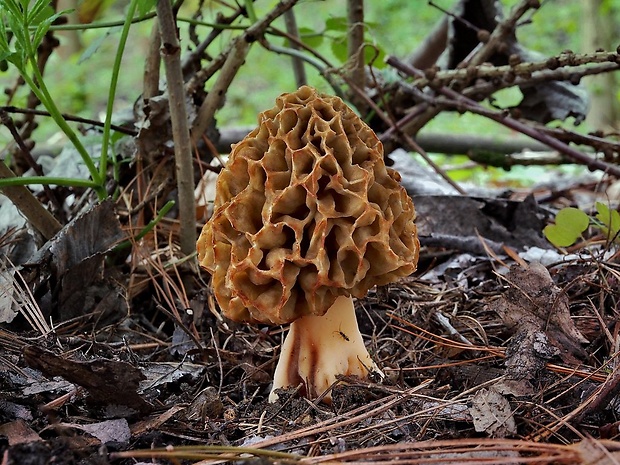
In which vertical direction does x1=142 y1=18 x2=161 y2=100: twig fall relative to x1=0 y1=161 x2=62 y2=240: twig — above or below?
above

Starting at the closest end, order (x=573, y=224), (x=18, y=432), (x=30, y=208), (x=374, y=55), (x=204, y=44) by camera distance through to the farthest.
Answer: (x=18, y=432) < (x=30, y=208) < (x=573, y=224) < (x=204, y=44) < (x=374, y=55)

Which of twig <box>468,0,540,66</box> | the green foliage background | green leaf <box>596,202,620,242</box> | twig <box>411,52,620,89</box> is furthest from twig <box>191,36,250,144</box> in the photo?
the green foliage background

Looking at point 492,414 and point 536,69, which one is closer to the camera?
A: point 492,414

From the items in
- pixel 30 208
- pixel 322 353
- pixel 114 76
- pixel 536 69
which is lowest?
pixel 322 353

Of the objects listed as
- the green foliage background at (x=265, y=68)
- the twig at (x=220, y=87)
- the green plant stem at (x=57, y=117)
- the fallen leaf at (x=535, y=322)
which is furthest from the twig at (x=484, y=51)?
the green foliage background at (x=265, y=68)

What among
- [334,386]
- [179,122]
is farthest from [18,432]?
[179,122]

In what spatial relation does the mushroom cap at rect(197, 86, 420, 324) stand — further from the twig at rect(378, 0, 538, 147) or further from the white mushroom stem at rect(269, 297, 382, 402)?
the twig at rect(378, 0, 538, 147)

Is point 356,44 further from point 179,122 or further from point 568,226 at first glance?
point 568,226
